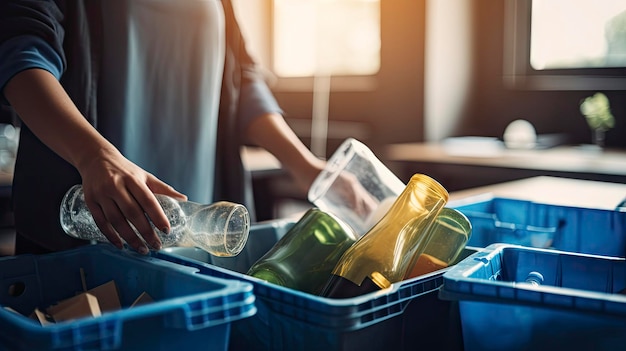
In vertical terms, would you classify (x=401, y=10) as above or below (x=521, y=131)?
above

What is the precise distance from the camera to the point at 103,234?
80 centimetres

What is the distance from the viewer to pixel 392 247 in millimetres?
734

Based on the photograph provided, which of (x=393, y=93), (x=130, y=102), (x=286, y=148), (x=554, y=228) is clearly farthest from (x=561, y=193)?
(x=393, y=93)

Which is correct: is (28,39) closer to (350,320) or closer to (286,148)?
(286,148)

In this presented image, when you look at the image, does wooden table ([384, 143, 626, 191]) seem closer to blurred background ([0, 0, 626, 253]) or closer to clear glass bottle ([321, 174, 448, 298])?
blurred background ([0, 0, 626, 253])

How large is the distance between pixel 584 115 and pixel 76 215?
2.18 m

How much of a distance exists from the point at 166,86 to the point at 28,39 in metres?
0.36

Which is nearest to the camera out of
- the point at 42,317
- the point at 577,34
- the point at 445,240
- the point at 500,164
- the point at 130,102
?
the point at 42,317

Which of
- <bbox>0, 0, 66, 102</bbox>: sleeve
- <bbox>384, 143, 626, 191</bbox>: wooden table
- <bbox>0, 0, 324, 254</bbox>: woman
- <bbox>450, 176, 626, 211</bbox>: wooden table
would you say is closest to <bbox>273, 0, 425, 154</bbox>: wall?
<bbox>384, 143, 626, 191</bbox>: wooden table

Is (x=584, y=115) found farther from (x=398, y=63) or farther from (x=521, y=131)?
(x=398, y=63)

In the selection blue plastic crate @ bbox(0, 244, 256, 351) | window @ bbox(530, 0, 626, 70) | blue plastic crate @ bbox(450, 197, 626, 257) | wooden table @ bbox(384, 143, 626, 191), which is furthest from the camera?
window @ bbox(530, 0, 626, 70)

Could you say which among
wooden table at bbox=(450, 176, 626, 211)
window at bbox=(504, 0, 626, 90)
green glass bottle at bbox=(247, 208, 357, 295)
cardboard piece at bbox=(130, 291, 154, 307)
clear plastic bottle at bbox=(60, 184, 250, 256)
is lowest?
wooden table at bbox=(450, 176, 626, 211)

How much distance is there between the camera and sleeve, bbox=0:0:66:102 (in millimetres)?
901

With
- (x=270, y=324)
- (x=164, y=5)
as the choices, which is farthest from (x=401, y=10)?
(x=270, y=324)
